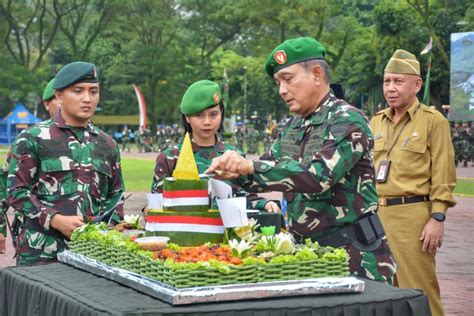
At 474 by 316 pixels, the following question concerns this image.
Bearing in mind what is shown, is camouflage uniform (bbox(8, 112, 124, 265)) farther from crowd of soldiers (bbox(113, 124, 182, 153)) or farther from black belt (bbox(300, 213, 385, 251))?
crowd of soldiers (bbox(113, 124, 182, 153))

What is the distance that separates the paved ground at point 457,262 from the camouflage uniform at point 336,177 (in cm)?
423

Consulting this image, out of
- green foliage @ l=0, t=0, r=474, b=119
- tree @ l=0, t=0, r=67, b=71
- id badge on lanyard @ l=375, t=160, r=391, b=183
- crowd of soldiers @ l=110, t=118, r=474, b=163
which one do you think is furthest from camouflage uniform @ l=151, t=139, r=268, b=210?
tree @ l=0, t=0, r=67, b=71

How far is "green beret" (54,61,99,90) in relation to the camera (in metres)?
5.39

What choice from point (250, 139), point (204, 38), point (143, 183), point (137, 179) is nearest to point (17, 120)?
point (204, 38)

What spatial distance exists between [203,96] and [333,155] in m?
1.62

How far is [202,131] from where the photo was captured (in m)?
5.71

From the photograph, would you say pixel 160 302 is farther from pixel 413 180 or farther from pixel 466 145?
pixel 466 145

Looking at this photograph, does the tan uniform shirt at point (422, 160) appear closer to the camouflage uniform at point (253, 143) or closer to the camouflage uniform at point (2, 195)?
the camouflage uniform at point (2, 195)

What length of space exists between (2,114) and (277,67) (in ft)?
244

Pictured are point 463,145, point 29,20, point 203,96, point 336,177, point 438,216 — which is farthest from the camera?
point 29,20

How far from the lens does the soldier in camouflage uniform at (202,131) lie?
5.54 m

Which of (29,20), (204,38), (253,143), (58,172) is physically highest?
(29,20)

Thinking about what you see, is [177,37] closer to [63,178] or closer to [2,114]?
[2,114]

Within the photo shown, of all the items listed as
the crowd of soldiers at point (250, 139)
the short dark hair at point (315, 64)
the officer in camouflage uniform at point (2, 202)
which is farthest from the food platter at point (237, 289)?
the crowd of soldiers at point (250, 139)
